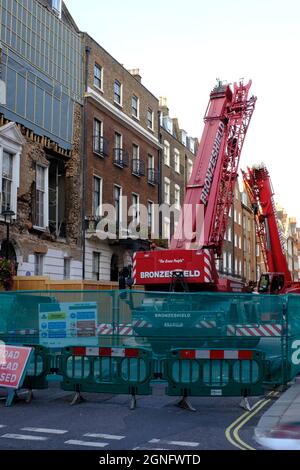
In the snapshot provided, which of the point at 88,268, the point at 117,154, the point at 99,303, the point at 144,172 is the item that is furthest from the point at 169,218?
the point at 99,303

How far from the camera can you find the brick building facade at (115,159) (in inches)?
1097

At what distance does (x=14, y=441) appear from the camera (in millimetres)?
6914

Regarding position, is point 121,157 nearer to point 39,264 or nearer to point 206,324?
point 39,264

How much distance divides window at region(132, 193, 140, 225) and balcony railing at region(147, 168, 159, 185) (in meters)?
2.48

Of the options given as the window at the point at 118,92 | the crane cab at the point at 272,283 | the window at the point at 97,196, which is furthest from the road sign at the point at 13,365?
the window at the point at 118,92

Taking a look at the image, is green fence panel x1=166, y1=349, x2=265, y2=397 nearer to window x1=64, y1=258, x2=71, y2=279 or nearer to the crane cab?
the crane cab

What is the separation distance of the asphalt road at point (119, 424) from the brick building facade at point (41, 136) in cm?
1315

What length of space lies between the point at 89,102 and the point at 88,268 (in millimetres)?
8176

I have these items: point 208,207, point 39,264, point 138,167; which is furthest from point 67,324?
point 138,167

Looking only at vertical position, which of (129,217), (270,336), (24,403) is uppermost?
(129,217)

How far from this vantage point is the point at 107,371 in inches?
376

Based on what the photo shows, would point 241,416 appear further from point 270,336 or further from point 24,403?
point 24,403

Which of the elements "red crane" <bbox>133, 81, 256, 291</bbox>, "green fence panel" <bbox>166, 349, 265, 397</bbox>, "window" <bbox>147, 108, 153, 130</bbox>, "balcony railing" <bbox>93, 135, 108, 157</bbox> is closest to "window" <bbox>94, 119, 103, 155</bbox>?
"balcony railing" <bbox>93, 135, 108, 157</bbox>

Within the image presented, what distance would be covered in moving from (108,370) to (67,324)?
1.37 meters
